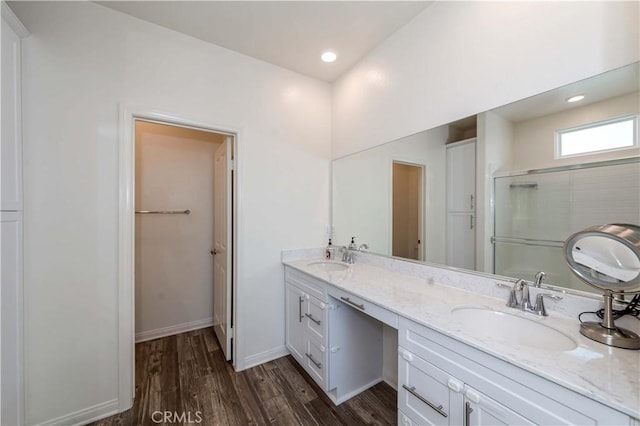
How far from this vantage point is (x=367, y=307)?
143 centimetres

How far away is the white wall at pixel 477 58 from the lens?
997mm

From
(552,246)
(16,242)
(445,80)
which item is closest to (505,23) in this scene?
(445,80)

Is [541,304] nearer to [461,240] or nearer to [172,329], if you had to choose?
[461,240]

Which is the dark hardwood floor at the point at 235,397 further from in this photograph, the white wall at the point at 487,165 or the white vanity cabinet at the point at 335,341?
the white wall at the point at 487,165

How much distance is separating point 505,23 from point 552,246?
1131 millimetres

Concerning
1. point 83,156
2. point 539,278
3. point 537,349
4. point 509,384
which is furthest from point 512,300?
point 83,156

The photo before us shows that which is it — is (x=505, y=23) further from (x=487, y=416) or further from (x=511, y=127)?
(x=487, y=416)

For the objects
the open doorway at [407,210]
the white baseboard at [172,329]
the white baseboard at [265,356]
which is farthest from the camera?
the white baseboard at [172,329]

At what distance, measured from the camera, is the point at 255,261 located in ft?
7.18

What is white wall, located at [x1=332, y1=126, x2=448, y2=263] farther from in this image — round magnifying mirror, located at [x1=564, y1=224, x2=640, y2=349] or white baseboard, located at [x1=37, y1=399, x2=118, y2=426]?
white baseboard, located at [x1=37, y1=399, x2=118, y2=426]

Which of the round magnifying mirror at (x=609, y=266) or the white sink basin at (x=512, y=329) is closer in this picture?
the round magnifying mirror at (x=609, y=266)

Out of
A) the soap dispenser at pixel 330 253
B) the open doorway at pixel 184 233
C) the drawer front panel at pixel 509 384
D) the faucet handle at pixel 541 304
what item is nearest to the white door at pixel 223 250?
the open doorway at pixel 184 233

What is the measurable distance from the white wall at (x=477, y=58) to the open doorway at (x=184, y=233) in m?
1.29

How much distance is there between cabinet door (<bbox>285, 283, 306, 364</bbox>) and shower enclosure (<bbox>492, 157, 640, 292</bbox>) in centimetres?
140
